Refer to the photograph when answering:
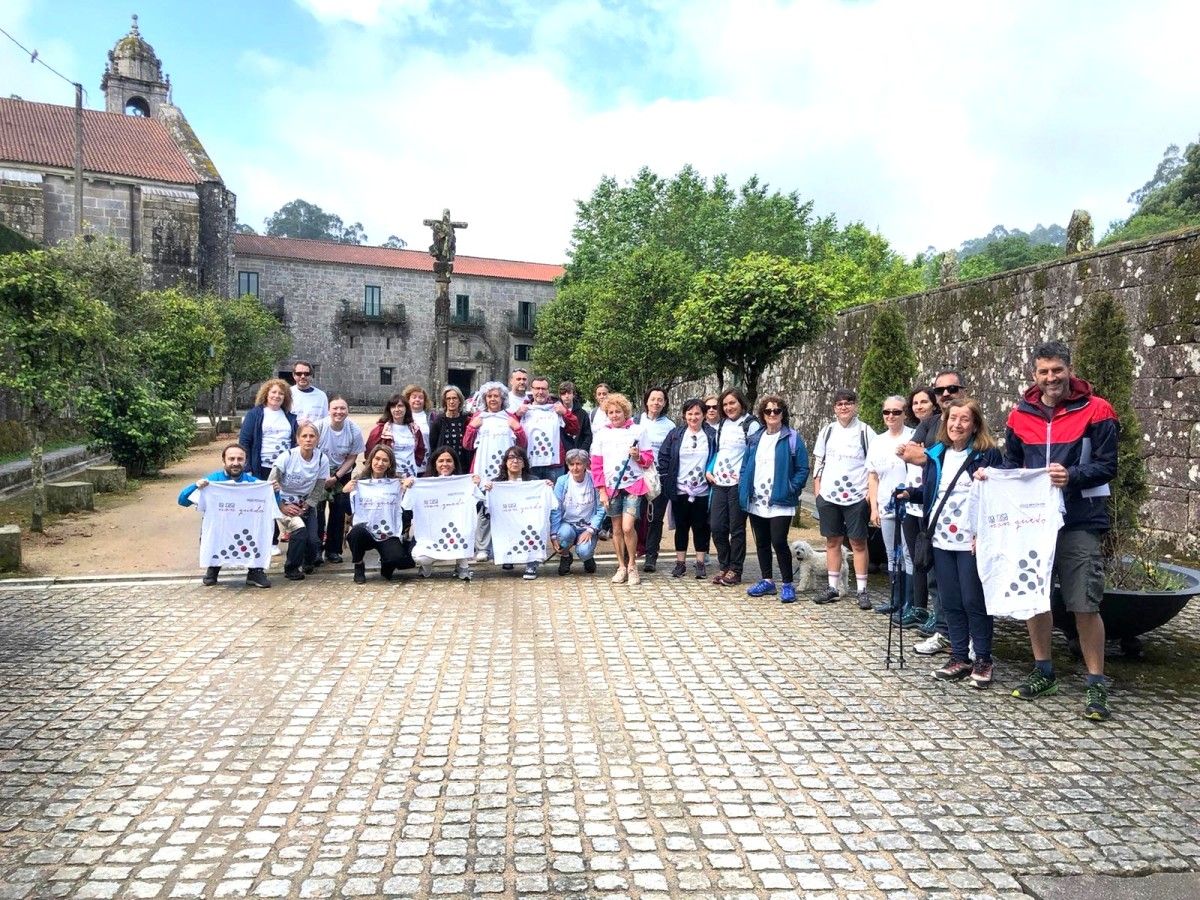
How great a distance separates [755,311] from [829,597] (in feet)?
16.9

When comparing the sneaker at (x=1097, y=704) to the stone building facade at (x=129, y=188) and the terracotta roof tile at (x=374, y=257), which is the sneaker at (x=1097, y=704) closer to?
Answer: the stone building facade at (x=129, y=188)

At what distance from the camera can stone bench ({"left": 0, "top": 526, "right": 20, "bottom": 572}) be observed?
26.0 ft

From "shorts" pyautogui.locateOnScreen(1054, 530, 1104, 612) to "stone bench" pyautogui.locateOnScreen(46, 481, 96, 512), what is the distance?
1134cm

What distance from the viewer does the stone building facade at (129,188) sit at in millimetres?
35125

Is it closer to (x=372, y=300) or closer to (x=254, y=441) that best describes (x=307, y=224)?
(x=372, y=300)

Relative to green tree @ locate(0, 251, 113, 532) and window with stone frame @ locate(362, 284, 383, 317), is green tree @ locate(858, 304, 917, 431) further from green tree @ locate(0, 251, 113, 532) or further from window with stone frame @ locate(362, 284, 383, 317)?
window with stone frame @ locate(362, 284, 383, 317)

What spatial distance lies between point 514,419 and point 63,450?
44.9 ft

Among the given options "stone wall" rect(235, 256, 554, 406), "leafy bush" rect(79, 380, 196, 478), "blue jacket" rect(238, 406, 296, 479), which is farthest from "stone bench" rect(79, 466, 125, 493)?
"stone wall" rect(235, 256, 554, 406)

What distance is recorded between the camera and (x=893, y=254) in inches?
1770

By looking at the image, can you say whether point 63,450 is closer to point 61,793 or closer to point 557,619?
point 557,619

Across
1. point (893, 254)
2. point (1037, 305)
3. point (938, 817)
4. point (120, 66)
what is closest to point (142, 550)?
point (938, 817)

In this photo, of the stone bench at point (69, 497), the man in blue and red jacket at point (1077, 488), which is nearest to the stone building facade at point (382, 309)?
the stone bench at point (69, 497)

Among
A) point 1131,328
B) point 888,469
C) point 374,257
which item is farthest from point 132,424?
point 374,257

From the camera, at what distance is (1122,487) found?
5.71m
